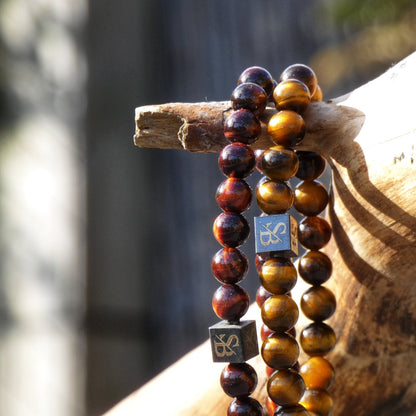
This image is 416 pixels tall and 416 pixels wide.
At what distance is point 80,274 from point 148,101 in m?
0.80

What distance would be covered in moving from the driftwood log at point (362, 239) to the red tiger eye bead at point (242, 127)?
0.12 feet

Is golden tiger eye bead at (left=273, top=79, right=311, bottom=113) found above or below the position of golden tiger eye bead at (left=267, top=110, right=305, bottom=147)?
above

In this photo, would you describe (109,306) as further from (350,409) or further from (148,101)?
(350,409)

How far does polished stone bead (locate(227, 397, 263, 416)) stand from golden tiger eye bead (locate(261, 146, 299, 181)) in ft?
0.80

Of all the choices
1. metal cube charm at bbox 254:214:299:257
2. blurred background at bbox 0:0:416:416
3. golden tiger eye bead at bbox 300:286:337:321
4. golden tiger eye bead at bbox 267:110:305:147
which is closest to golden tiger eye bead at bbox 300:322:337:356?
golden tiger eye bead at bbox 300:286:337:321

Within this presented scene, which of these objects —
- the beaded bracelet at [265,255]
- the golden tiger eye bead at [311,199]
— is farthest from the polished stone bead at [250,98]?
the golden tiger eye bead at [311,199]

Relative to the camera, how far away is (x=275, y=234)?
583mm

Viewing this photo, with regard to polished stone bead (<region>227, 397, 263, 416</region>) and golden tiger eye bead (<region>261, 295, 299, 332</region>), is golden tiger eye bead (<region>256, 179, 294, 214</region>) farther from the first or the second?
polished stone bead (<region>227, 397, 263, 416</region>)

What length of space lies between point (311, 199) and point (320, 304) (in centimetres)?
12

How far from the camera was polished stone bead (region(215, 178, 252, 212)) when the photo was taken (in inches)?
23.7

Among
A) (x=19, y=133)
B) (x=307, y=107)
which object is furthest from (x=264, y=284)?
(x=19, y=133)

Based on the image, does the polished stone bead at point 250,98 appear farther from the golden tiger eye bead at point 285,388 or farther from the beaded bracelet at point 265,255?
the golden tiger eye bead at point 285,388

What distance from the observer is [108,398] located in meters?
2.20

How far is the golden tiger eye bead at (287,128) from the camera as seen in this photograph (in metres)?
0.59
